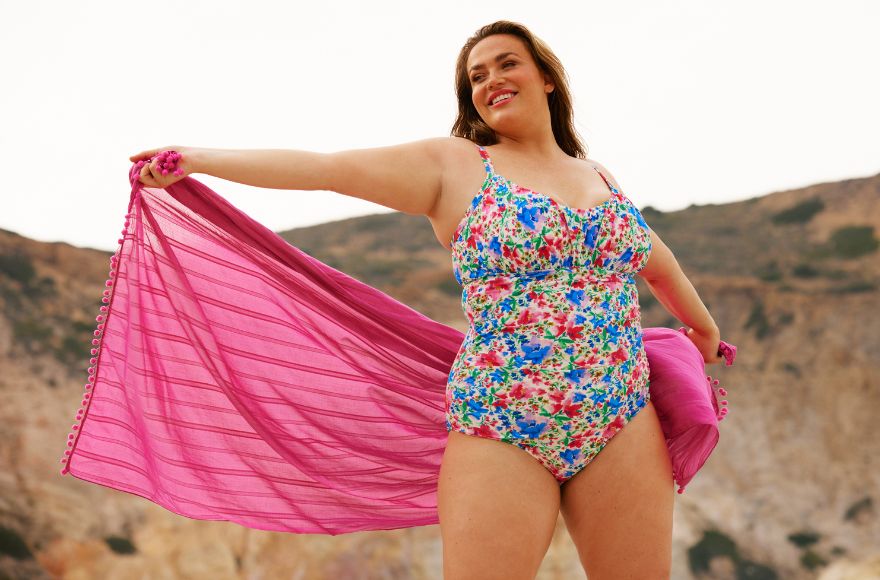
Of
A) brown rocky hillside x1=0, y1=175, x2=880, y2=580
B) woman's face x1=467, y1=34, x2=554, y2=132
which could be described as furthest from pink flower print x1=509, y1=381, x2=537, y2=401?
brown rocky hillside x1=0, y1=175, x2=880, y2=580

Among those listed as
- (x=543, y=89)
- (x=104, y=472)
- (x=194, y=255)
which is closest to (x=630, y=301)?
(x=543, y=89)

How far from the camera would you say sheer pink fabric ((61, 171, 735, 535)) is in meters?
2.22

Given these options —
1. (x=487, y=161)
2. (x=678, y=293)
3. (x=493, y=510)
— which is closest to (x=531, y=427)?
(x=493, y=510)

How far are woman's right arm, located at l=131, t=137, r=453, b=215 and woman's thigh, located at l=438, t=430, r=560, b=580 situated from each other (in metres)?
0.51

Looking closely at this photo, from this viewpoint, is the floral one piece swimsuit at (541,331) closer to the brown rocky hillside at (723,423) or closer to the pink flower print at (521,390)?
the pink flower print at (521,390)

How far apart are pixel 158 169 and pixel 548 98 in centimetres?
91

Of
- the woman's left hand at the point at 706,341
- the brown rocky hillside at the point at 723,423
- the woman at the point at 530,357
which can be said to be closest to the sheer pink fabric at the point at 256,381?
the woman's left hand at the point at 706,341

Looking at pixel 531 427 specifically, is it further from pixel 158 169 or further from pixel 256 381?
pixel 158 169

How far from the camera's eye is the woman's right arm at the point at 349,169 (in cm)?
193

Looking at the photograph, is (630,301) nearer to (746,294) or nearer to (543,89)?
(543,89)

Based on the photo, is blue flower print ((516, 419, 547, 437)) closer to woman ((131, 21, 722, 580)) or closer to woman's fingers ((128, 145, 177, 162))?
woman ((131, 21, 722, 580))

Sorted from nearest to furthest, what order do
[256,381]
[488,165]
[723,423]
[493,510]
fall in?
[493,510], [488,165], [256,381], [723,423]

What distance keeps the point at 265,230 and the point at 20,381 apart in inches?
207

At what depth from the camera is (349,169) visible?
1.98 metres
